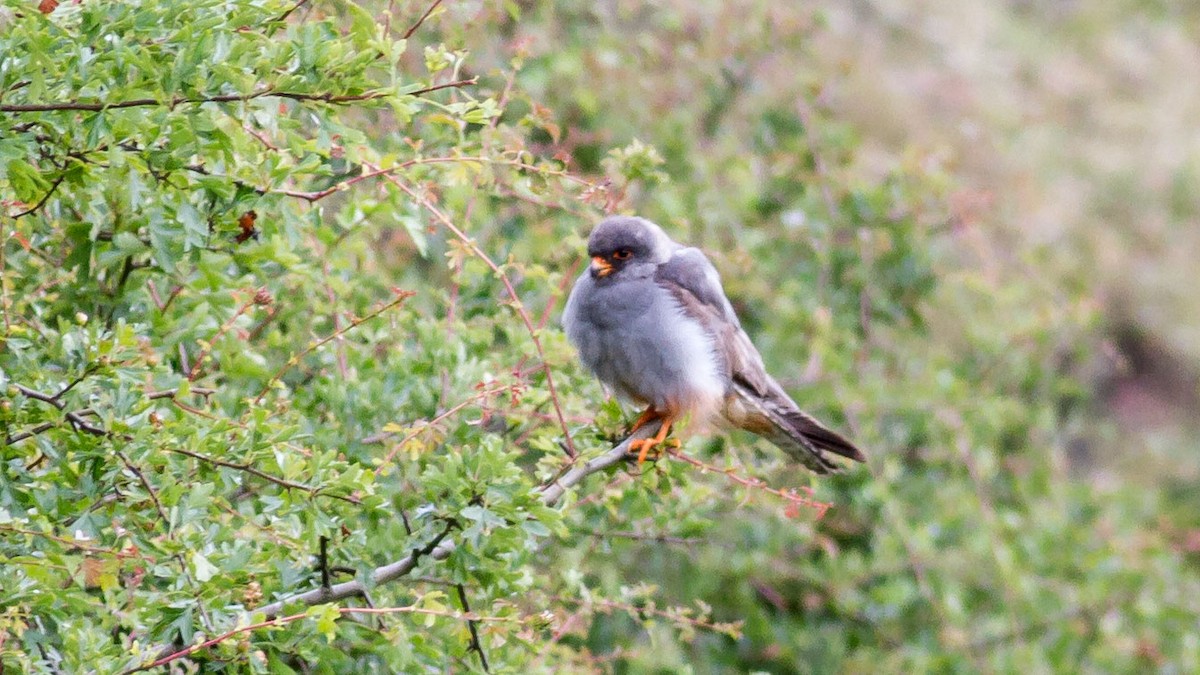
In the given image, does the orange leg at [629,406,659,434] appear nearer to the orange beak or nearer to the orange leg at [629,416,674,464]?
the orange leg at [629,416,674,464]

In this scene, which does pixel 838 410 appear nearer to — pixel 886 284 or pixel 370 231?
pixel 886 284

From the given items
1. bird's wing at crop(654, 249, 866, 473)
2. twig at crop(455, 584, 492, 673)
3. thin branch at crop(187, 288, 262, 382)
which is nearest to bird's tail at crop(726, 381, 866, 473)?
bird's wing at crop(654, 249, 866, 473)

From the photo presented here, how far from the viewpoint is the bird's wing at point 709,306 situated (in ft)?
15.5

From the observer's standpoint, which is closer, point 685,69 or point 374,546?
point 374,546

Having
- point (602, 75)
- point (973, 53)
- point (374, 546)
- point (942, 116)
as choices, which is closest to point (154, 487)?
point (374, 546)

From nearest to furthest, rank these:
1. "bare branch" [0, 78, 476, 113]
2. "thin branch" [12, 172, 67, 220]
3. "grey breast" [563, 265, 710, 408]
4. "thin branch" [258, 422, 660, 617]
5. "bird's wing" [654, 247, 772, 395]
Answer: "bare branch" [0, 78, 476, 113] < "thin branch" [12, 172, 67, 220] < "thin branch" [258, 422, 660, 617] < "grey breast" [563, 265, 710, 408] < "bird's wing" [654, 247, 772, 395]

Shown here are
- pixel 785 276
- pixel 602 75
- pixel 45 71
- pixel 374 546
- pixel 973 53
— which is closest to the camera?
pixel 45 71

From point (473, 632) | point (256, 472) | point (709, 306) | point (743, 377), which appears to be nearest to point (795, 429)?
point (743, 377)

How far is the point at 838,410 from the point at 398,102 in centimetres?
406

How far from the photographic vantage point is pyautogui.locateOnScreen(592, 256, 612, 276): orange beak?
Answer: 4.58m

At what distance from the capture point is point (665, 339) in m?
4.59

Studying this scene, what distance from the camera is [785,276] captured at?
6.91 meters

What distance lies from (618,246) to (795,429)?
89 centimetres

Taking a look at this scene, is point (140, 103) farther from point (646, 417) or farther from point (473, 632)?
point (646, 417)
